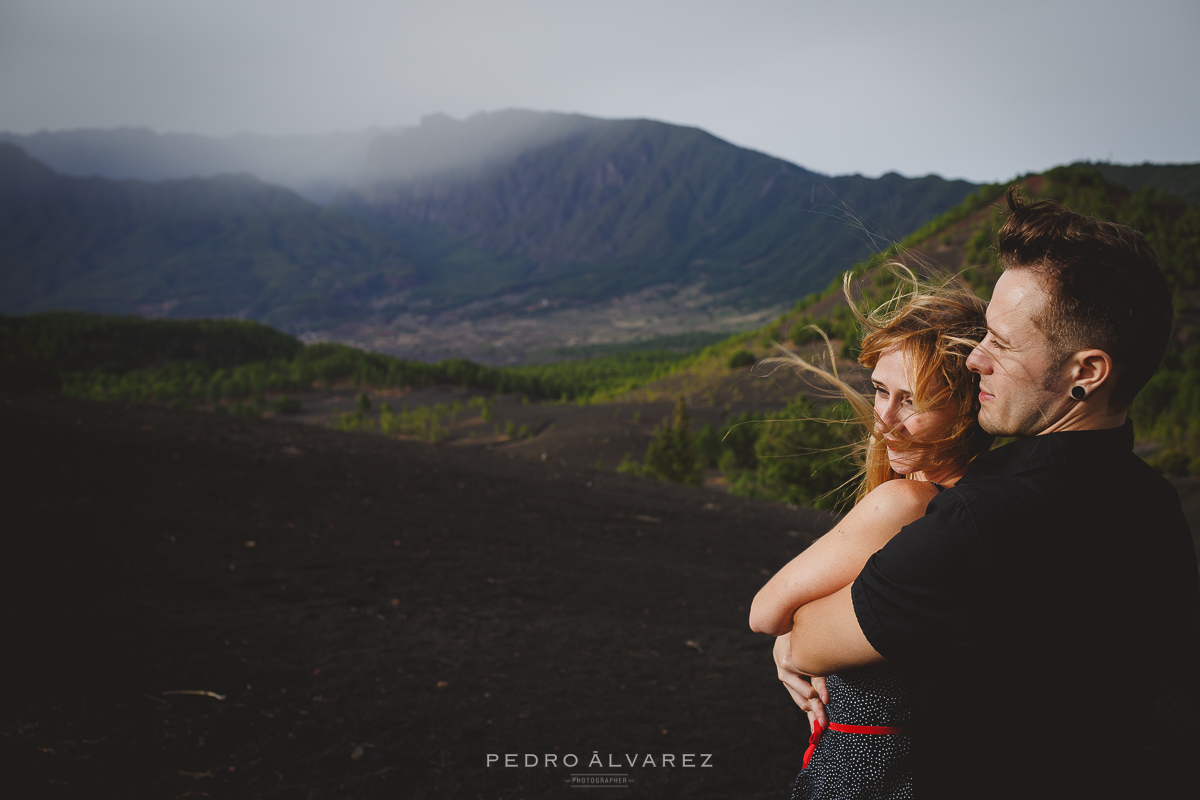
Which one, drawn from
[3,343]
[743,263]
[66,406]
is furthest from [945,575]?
[743,263]

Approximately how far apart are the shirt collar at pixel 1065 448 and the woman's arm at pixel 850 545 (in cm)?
15

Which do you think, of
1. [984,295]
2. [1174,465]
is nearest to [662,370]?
[1174,465]

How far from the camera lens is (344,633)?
15.3 feet

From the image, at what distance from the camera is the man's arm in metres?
1.10

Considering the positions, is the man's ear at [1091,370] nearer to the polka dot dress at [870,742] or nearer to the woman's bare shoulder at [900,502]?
the woman's bare shoulder at [900,502]

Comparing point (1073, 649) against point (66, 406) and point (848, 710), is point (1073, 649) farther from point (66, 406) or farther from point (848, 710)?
point (66, 406)

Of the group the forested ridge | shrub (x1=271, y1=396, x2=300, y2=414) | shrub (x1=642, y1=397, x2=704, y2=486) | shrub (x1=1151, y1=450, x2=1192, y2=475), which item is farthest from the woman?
shrub (x1=271, y1=396, x2=300, y2=414)

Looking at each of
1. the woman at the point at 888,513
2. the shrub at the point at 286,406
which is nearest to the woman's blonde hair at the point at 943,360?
the woman at the point at 888,513

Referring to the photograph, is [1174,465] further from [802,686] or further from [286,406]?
[286,406]

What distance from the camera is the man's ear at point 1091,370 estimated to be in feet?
3.22

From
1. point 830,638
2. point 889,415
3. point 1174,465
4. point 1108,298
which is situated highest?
point 1108,298

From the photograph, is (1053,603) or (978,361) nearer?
(1053,603)

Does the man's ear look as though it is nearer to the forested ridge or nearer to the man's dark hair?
the man's dark hair

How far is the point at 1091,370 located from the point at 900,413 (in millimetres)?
380
